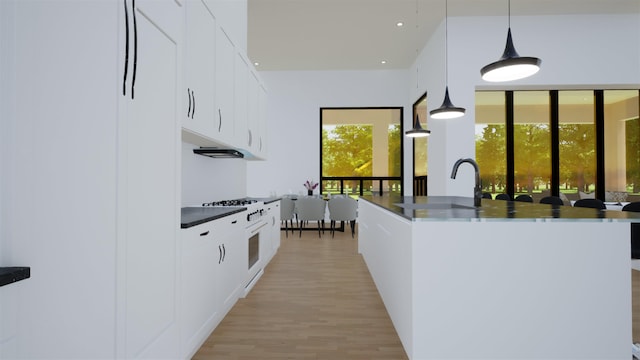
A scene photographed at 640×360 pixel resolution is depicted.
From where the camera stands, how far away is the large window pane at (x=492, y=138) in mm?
5410

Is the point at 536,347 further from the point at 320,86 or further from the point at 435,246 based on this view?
the point at 320,86

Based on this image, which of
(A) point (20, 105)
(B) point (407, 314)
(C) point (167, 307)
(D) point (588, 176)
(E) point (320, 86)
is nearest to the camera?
(A) point (20, 105)

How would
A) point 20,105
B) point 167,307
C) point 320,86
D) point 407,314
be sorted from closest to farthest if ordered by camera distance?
point 20,105
point 167,307
point 407,314
point 320,86

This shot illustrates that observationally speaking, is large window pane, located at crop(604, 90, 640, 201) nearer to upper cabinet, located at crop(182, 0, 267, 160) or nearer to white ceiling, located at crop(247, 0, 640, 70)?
white ceiling, located at crop(247, 0, 640, 70)

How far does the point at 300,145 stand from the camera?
25.3 ft

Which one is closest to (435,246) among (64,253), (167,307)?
(167,307)

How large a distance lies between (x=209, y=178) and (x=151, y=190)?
1.84 m

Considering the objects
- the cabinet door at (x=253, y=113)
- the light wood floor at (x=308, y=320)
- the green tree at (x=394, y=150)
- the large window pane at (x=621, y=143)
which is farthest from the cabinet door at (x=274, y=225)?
the large window pane at (x=621, y=143)

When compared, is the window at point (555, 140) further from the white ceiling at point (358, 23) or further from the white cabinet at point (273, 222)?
the white cabinet at point (273, 222)

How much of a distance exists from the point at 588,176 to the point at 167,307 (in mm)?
6758

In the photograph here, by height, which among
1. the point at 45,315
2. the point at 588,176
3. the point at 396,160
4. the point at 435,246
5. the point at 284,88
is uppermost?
the point at 284,88

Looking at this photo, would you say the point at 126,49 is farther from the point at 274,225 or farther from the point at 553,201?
the point at 553,201

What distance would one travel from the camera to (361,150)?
798 cm

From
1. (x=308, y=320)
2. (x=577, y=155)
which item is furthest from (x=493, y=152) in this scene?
(x=308, y=320)
